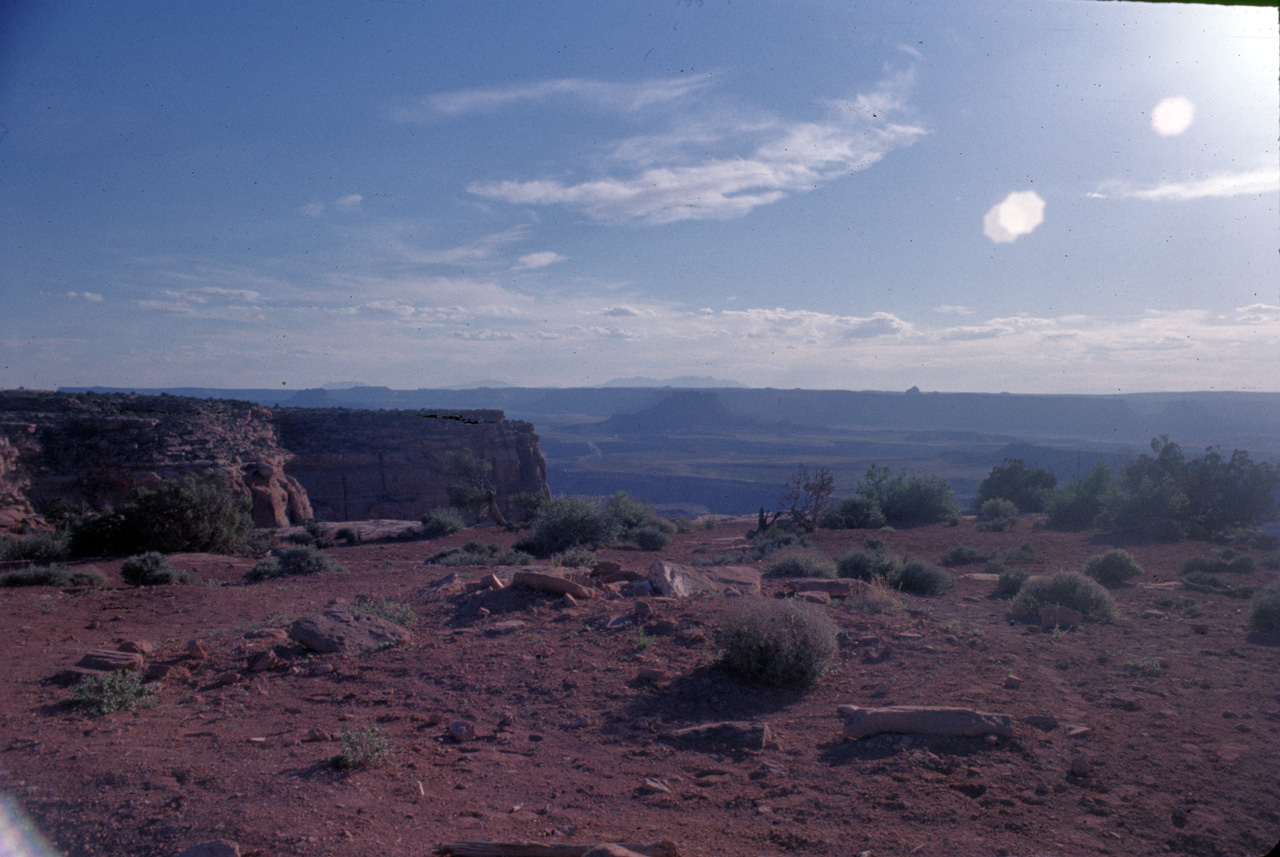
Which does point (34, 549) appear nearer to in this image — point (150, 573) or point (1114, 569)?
point (150, 573)

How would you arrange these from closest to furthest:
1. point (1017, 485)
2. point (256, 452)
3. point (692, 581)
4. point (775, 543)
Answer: point (692, 581), point (775, 543), point (256, 452), point (1017, 485)

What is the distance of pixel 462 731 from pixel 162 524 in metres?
14.6

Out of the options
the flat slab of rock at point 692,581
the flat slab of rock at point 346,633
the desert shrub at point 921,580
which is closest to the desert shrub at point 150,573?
the flat slab of rock at point 346,633

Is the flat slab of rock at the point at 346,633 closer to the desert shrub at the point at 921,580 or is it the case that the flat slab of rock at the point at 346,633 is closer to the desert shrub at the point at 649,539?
the desert shrub at the point at 921,580

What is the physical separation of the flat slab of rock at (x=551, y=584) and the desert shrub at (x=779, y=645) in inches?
117

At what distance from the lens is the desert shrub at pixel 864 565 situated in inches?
491

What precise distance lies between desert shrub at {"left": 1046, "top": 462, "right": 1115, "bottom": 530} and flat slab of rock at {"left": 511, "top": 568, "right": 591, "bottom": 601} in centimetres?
2178

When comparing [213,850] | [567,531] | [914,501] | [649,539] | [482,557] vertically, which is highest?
[213,850]

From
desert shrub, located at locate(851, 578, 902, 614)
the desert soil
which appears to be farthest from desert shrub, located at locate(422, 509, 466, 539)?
desert shrub, located at locate(851, 578, 902, 614)

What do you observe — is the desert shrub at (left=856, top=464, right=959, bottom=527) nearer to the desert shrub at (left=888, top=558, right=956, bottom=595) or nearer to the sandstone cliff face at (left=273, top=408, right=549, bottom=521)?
the desert shrub at (left=888, top=558, right=956, bottom=595)

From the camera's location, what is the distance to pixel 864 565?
41.8 ft

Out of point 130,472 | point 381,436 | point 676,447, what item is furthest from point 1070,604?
point 676,447

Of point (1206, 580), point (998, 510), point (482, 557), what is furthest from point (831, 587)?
point (998, 510)

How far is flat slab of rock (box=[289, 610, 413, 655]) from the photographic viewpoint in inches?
270
